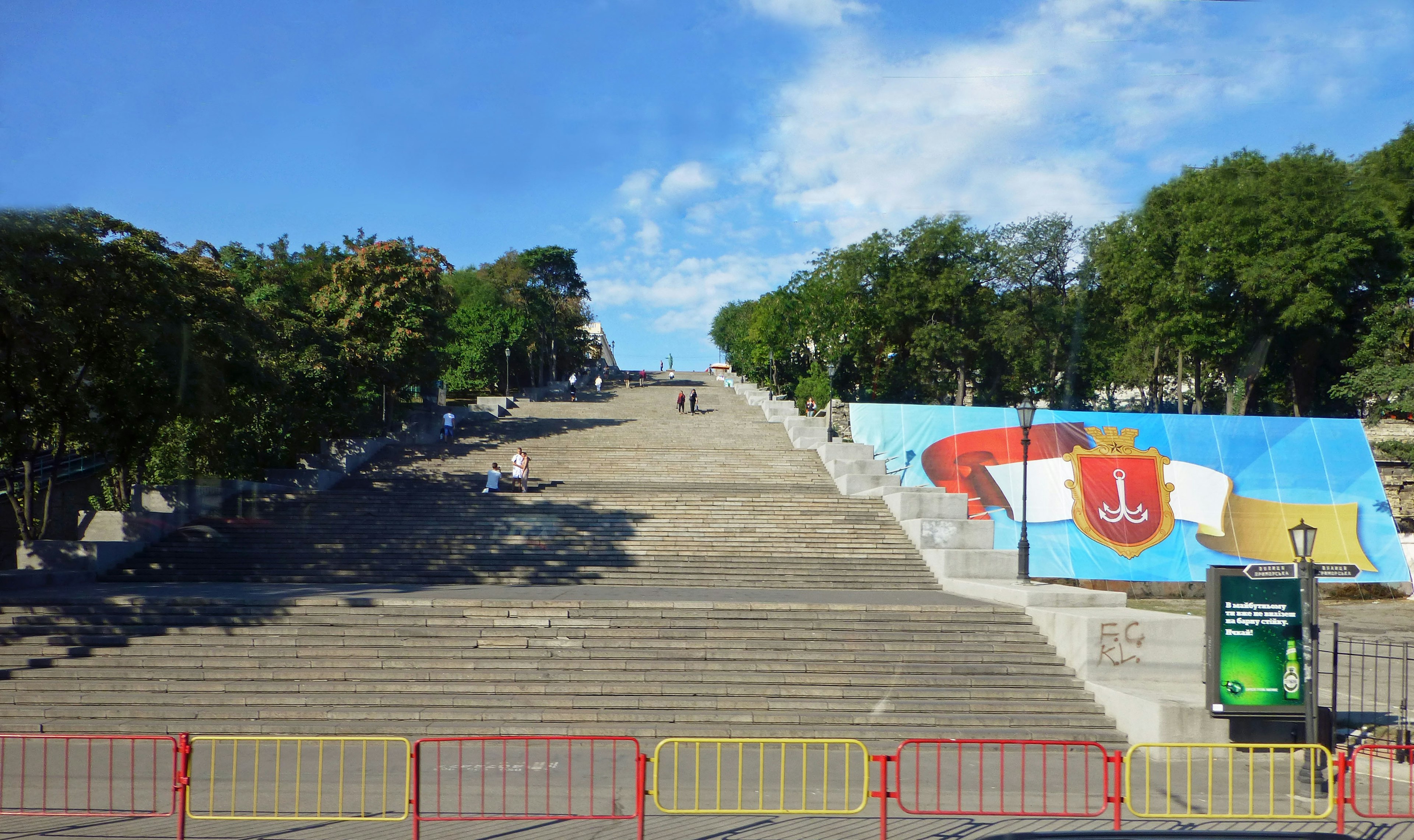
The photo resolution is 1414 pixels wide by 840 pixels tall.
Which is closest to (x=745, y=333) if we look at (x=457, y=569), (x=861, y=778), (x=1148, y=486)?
(x=1148, y=486)

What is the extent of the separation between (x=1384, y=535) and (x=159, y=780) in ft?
94.5

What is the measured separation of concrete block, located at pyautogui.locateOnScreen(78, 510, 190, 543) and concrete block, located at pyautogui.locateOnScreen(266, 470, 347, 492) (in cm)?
387

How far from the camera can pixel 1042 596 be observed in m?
14.5

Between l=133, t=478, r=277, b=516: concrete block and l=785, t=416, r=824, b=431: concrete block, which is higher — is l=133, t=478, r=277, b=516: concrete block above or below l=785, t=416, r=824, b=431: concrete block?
below

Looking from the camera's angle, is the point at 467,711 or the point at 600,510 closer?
the point at 467,711

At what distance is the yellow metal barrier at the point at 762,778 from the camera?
841 centimetres

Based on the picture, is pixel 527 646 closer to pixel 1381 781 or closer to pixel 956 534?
pixel 956 534

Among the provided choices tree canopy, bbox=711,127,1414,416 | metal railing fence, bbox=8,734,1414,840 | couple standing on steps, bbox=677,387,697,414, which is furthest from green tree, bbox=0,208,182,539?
tree canopy, bbox=711,127,1414,416

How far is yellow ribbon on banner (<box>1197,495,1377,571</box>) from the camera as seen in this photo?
2430cm

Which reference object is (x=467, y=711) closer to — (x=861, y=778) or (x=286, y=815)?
(x=286, y=815)

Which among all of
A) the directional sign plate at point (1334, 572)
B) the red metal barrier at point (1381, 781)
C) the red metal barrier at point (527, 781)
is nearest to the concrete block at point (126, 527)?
the red metal barrier at point (527, 781)

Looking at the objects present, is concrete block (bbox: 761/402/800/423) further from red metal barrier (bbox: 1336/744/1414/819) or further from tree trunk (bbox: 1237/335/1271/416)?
red metal barrier (bbox: 1336/744/1414/819)

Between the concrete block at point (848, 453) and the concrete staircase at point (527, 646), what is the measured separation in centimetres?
646

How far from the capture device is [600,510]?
2206cm
